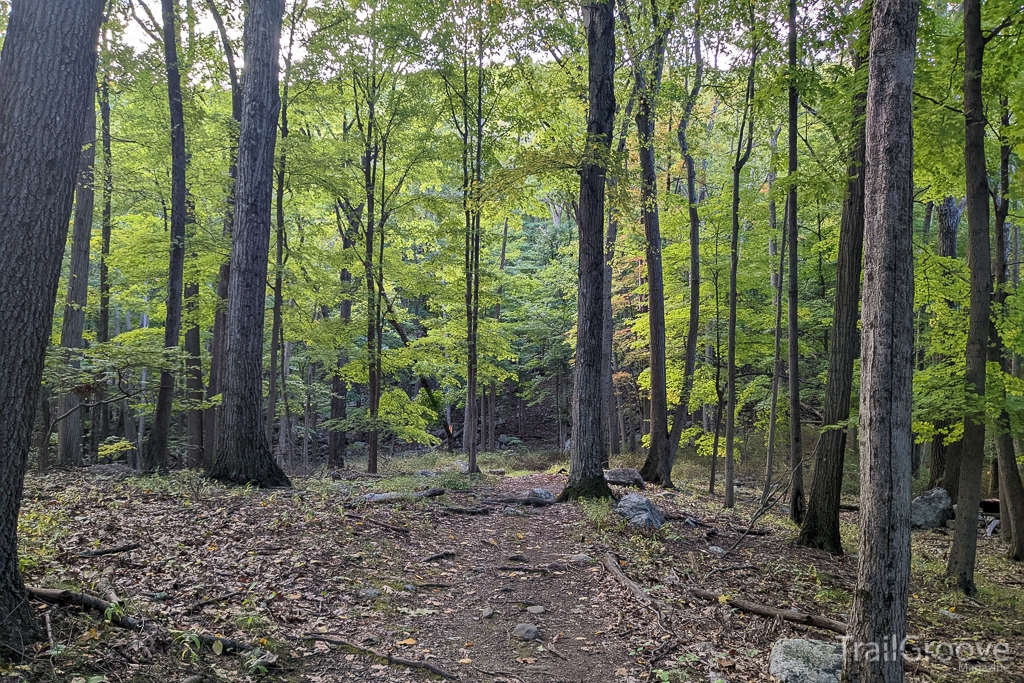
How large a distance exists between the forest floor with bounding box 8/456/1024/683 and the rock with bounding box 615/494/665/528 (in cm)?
30

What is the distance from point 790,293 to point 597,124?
4469 millimetres

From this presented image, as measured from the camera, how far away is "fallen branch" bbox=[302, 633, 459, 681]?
4.10 metres

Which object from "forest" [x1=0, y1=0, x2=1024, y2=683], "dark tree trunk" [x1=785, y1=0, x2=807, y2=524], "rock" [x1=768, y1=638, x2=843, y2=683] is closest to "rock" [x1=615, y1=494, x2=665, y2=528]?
"forest" [x1=0, y1=0, x2=1024, y2=683]

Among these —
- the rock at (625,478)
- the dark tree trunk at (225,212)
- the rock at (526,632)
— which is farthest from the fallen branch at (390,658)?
the dark tree trunk at (225,212)

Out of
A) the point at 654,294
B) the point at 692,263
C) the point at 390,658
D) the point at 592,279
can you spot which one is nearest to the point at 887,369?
the point at 390,658

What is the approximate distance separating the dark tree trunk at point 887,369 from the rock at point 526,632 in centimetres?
238

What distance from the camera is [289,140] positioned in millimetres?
12531

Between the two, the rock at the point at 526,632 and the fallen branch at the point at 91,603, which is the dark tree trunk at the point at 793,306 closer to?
the rock at the point at 526,632

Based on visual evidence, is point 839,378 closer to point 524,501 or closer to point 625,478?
point 625,478

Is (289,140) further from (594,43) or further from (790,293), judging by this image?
(790,293)

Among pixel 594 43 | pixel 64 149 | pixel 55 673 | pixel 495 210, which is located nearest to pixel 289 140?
pixel 495 210

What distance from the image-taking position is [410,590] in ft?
18.8

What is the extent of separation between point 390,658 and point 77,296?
11.9 m

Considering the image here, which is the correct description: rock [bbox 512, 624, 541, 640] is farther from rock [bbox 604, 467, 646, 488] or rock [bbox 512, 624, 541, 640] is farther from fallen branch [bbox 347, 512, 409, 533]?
rock [bbox 604, 467, 646, 488]
